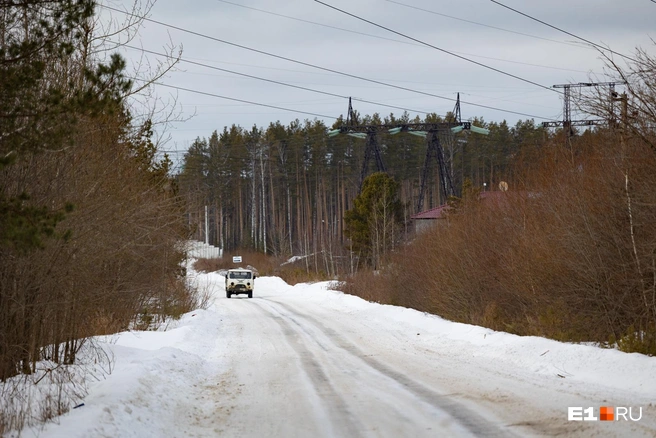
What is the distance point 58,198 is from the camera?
11.5m

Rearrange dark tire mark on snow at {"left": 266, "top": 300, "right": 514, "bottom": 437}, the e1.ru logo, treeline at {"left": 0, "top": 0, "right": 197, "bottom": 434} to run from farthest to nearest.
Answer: the e1.ru logo
dark tire mark on snow at {"left": 266, "top": 300, "right": 514, "bottom": 437}
treeline at {"left": 0, "top": 0, "right": 197, "bottom": 434}

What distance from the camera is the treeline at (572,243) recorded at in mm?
14703

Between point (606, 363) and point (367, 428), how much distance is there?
6.01 meters

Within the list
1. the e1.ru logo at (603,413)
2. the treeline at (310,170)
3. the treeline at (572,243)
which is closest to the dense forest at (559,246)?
the treeline at (572,243)

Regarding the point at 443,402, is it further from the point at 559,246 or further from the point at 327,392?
the point at 559,246

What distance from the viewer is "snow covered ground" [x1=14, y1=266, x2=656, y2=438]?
28.7 ft

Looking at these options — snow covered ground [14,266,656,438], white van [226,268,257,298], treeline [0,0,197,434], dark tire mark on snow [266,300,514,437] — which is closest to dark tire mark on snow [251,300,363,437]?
snow covered ground [14,266,656,438]

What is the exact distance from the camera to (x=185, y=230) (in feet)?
86.2

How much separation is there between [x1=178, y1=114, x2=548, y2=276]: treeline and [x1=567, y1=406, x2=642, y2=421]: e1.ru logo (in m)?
83.7

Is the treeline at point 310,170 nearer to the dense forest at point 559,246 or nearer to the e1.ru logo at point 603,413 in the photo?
the dense forest at point 559,246

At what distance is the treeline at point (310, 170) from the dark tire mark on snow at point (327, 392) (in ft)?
240

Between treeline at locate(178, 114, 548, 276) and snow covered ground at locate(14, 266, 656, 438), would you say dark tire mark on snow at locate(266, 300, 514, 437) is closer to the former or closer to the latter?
snow covered ground at locate(14, 266, 656, 438)

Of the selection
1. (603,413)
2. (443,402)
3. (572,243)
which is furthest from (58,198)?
(572,243)

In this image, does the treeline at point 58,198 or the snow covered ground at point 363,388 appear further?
the snow covered ground at point 363,388
